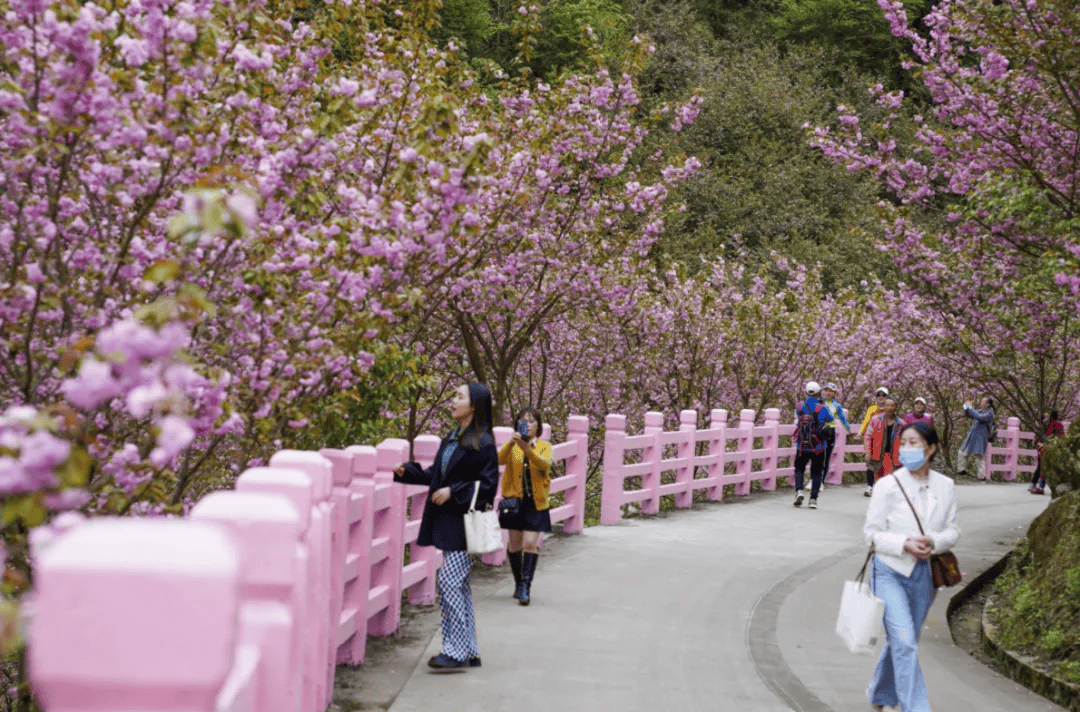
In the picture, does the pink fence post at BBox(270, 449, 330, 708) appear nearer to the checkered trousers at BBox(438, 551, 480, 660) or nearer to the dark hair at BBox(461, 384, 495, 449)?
the checkered trousers at BBox(438, 551, 480, 660)

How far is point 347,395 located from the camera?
7.66 metres

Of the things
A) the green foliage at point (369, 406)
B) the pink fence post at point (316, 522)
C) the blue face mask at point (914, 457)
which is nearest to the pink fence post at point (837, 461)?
the green foliage at point (369, 406)

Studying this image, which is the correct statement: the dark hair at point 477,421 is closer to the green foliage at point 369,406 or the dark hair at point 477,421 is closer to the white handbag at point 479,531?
the white handbag at point 479,531

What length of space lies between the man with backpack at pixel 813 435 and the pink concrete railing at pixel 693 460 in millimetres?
1265

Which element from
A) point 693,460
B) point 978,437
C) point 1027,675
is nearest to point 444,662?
point 1027,675

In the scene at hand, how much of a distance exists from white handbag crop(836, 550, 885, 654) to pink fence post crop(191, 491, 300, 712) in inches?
206

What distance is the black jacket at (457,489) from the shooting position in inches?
338

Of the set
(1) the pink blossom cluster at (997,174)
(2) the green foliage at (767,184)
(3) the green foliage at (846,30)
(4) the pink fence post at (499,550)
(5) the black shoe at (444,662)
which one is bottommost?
(5) the black shoe at (444,662)

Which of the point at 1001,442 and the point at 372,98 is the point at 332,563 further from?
the point at 1001,442

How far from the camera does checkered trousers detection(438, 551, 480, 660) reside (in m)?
8.48

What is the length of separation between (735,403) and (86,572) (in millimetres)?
24766

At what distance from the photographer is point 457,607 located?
8492 millimetres

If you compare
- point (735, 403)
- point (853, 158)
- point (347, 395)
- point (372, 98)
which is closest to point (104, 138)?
point (372, 98)

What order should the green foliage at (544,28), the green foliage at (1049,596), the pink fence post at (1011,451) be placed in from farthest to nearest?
the green foliage at (544,28)
the pink fence post at (1011,451)
the green foliage at (1049,596)
